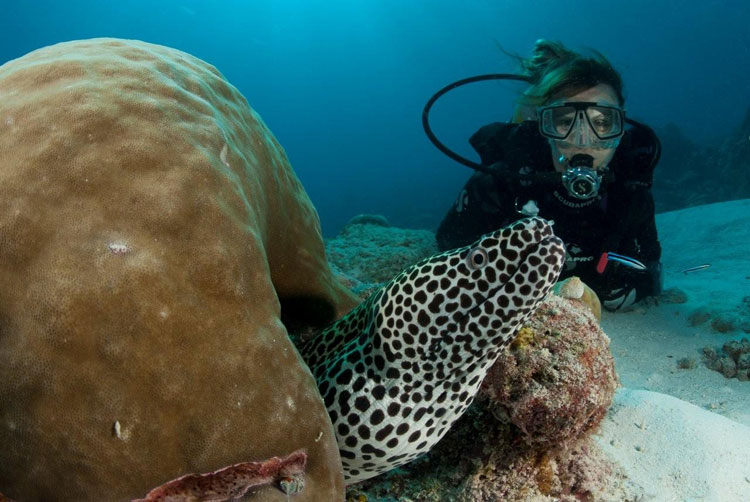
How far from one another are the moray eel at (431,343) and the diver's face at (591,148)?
11.5 ft

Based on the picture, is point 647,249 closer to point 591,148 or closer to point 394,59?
point 591,148

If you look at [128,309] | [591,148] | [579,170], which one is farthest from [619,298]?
[128,309]

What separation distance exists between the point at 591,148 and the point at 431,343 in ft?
13.0

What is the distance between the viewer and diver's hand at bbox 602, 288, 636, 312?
18.7 ft

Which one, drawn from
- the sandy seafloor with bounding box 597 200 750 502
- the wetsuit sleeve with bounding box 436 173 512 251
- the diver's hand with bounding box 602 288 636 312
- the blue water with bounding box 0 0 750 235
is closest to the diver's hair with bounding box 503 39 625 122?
the wetsuit sleeve with bounding box 436 173 512 251

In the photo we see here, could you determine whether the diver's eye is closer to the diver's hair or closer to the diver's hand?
the diver's hair

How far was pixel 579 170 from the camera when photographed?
16.6ft

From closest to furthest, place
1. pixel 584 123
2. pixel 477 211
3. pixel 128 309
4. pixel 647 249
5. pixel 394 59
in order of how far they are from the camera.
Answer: pixel 128 309 < pixel 584 123 < pixel 647 249 < pixel 477 211 < pixel 394 59

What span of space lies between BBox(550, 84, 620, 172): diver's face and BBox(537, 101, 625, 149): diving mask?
49 millimetres

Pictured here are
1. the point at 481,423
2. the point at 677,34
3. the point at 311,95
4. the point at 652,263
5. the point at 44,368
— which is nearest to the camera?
the point at 44,368

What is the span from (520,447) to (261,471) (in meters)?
1.50

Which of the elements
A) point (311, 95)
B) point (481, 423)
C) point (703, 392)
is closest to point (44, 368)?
point (481, 423)

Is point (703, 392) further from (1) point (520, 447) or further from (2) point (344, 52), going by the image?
(2) point (344, 52)

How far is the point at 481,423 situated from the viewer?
264cm
